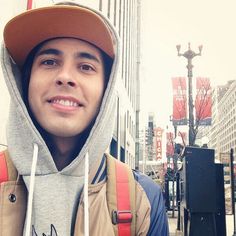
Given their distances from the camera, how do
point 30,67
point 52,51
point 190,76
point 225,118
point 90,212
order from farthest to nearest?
point 225,118, point 190,76, point 30,67, point 52,51, point 90,212

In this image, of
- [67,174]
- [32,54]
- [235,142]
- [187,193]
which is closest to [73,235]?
[67,174]

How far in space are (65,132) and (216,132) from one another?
147 metres

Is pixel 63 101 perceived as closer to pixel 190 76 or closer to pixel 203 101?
pixel 190 76

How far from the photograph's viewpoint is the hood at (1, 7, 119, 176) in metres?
1.49

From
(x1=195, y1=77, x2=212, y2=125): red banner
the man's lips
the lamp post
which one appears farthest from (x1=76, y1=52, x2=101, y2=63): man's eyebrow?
(x1=195, y1=77, x2=212, y2=125): red banner

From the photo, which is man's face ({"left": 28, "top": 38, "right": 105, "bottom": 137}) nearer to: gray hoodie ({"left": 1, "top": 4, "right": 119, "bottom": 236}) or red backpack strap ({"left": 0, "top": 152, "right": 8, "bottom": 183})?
gray hoodie ({"left": 1, "top": 4, "right": 119, "bottom": 236})

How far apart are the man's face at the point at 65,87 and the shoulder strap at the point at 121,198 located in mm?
275

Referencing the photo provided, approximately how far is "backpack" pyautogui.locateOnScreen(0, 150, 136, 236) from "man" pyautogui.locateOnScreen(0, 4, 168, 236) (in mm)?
27

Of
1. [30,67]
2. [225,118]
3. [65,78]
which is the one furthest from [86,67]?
[225,118]

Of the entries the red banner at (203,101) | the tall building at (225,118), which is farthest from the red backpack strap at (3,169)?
the tall building at (225,118)

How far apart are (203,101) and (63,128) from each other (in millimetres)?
14586

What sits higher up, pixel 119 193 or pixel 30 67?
pixel 30 67

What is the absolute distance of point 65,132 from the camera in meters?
1.51

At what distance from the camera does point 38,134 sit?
4.95ft
